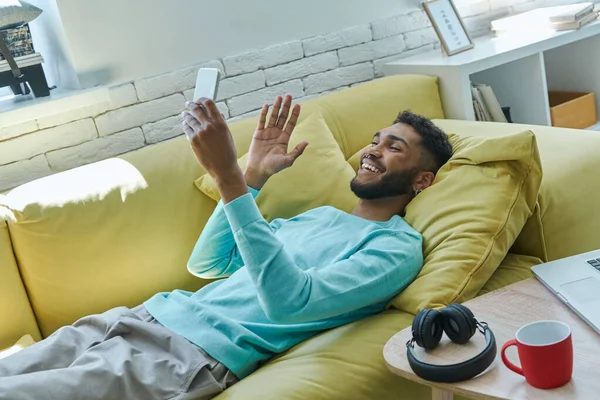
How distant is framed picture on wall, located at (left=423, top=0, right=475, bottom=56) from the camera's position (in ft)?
10.0

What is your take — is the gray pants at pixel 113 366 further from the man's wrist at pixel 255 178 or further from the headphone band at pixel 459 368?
the headphone band at pixel 459 368

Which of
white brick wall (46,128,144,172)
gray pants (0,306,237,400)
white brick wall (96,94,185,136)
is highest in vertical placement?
white brick wall (96,94,185,136)

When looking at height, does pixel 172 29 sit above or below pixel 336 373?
above

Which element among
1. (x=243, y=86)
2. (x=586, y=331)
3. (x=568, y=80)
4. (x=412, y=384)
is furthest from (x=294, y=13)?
(x=586, y=331)

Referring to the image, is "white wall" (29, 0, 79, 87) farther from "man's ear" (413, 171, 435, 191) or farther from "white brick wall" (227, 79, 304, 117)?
"man's ear" (413, 171, 435, 191)

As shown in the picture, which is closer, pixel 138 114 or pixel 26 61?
pixel 26 61

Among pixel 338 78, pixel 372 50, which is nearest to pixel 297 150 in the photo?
pixel 338 78

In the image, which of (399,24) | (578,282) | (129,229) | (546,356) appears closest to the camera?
(546,356)

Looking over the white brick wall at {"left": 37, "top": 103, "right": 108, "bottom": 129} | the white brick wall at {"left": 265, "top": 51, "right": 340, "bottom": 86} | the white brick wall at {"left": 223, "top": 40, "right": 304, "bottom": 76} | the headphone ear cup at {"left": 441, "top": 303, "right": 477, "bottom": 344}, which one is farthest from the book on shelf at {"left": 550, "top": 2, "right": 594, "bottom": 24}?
the headphone ear cup at {"left": 441, "top": 303, "right": 477, "bottom": 344}

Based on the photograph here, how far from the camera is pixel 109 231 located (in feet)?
6.91

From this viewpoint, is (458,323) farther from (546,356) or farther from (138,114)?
(138,114)

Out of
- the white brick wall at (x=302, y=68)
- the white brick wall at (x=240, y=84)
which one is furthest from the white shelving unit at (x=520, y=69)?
the white brick wall at (x=240, y=84)

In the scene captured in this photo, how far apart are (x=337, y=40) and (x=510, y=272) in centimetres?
145

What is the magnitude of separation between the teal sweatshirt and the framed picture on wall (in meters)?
1.34
